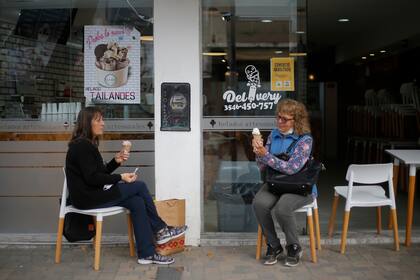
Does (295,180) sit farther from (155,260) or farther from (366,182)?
(155,260)

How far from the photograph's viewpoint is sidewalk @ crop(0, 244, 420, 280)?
4.55 m

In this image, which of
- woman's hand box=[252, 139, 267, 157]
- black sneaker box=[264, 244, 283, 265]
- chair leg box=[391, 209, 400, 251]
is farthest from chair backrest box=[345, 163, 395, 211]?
woman's hand box=[252, 139, 267, 157]

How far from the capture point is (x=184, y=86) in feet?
17.2

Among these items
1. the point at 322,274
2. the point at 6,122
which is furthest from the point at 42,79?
the point at 322,274

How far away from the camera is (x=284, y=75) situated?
5.47 meters

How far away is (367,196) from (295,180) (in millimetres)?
937

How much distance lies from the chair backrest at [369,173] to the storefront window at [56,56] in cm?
200

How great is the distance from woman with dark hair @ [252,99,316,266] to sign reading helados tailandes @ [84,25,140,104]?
1576mm

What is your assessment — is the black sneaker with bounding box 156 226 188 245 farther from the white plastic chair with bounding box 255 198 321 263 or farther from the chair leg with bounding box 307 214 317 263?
the chair leg with bounding box 307 214 317 263

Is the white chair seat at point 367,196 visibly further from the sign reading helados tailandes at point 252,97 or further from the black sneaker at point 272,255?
the sign reading helados tailandes at point 252,97

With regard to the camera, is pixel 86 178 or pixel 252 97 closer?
pixel 86 178

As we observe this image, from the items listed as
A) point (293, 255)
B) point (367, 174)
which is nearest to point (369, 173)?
point (367, 174)

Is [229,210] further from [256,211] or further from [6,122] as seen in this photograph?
[6,122]

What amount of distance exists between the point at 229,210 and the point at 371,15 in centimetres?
534
